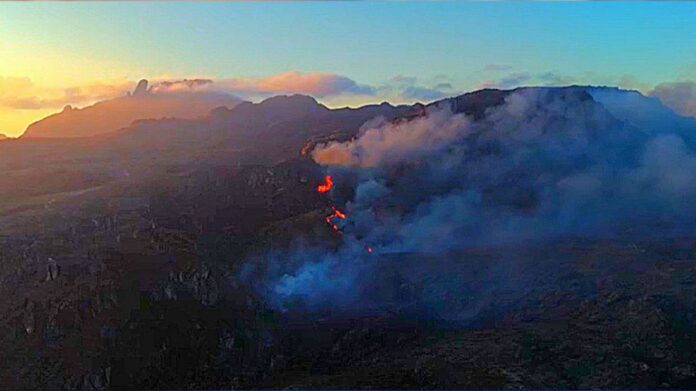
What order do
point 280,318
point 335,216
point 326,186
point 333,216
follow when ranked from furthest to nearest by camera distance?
point 326,186 → point 335,216 → point 333,216 → point 280,318

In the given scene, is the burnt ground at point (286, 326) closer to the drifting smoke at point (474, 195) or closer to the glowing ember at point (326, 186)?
the drifting smoke at point (474, 195)

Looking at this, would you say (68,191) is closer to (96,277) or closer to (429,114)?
(429,114)

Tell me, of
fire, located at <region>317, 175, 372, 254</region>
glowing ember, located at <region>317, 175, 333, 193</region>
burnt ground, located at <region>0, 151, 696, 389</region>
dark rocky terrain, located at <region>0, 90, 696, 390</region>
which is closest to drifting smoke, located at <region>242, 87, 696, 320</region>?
fire, located at <region>317, 175, 372, 254</region>

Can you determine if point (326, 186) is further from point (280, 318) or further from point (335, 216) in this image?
point (280, 318)

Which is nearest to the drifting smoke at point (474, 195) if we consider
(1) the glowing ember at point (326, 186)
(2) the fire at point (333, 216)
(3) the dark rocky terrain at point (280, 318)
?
(2) the fire at point (333, 216)

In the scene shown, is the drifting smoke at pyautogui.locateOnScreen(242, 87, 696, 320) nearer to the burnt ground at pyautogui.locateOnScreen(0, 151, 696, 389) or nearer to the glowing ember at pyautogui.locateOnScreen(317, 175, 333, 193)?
the glowing ember at pyautogui.locateOnScreen(317, 175, 333, 193)

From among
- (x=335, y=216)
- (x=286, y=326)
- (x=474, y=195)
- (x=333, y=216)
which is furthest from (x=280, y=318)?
(x=474, y=195)

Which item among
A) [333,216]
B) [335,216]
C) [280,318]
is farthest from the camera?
[335,216]
